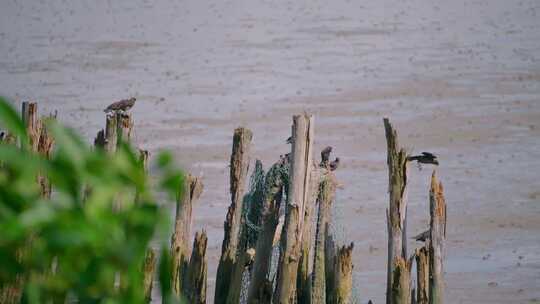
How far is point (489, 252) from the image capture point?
40.5 ft

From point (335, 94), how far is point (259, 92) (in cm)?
115

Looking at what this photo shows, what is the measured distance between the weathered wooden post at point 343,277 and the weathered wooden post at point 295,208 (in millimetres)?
288

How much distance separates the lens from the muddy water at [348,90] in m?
13.0

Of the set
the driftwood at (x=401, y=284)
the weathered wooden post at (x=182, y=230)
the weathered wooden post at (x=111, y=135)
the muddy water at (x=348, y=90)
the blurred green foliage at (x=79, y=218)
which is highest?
the muddy water at (x=348, y=90)

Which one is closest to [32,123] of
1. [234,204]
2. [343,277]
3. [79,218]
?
[234,204]

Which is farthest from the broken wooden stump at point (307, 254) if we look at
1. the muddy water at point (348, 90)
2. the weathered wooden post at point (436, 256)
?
the muddy water at point (348, 90)

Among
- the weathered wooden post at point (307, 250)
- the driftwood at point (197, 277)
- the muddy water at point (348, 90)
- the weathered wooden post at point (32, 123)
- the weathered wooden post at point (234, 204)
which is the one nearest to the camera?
the weathered wooden post at point (307, 250)

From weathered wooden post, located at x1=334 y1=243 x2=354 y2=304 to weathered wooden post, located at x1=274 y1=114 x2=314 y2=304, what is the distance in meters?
0.29

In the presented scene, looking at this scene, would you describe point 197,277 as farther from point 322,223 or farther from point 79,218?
point 79,218

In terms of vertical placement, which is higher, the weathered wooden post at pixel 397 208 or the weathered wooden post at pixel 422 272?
the weathered wooden post at pixel 397 208

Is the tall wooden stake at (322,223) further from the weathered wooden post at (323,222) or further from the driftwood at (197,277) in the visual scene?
the driftwood at (197,277)

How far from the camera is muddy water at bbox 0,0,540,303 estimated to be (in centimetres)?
1304

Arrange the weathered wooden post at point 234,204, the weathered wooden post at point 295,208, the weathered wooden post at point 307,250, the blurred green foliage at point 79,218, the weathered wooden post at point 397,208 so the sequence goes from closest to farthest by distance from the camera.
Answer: the blurred green foliage at point 79,218
the weathered wooden post at point 295,208
the weathered wooden post at point 307,250
the weathered wooden post at point 397,208
the weathered wooden post at point 234,204

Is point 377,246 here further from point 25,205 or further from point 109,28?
point 109,28
